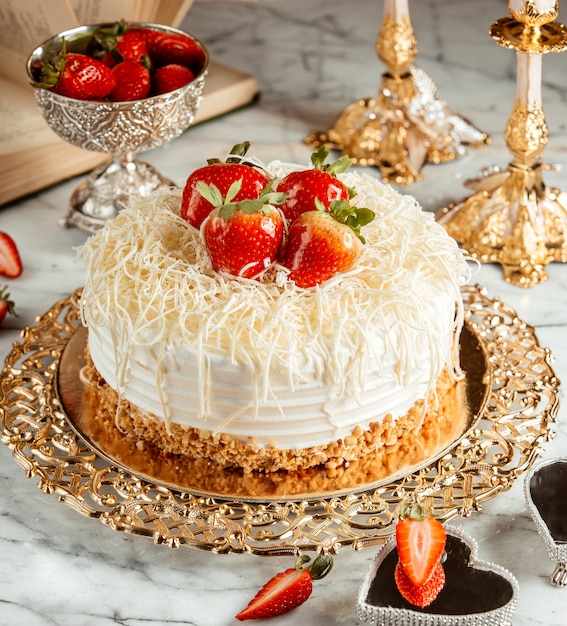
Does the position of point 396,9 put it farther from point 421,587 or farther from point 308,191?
point 421,587

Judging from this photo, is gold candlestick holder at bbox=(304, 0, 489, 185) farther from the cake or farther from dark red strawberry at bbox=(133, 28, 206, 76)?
the cake

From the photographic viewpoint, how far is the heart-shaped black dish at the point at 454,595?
1309 mm

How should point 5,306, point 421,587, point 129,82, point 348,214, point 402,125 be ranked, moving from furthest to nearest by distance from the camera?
point 402,125 < point 129,82 < point 5,306 < point 348,214 < point 421,587

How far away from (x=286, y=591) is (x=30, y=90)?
1743 mm

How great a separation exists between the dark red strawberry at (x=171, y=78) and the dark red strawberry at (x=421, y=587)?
1298 mm

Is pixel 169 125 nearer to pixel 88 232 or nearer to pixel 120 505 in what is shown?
pixel 88 232

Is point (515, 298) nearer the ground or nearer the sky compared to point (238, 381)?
nearer the ground

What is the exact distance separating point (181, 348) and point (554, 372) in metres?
0.74

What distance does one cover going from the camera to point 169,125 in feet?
7.38

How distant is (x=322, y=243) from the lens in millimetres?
1507

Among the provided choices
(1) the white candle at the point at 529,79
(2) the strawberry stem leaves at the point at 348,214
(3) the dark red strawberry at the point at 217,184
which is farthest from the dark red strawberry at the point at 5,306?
(1) the white candle at the point at 529,79

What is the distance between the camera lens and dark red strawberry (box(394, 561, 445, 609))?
1.31 metres

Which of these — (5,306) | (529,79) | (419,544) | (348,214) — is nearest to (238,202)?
(348,214)

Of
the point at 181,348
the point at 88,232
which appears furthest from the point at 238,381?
the point at 88,232
